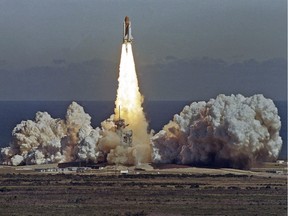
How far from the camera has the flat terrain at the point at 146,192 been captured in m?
54.8

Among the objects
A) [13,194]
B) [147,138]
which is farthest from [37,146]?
[13,194]

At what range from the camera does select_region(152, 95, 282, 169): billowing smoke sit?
67125 mm

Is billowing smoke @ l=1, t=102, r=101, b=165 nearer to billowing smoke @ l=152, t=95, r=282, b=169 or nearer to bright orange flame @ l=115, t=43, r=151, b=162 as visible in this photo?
bright orange flame @ l=115, t=43, r=151, b=162

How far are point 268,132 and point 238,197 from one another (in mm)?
9981

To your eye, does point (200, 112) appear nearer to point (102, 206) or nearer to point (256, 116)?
point (256, 116)

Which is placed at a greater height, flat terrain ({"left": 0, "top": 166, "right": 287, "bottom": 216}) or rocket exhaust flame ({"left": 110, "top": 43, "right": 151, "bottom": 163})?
rocket exhaust flame ({"left": 110, "top": 43, "right": 151, "bottom": 163})

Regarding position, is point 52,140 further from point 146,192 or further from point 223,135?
point 146,192

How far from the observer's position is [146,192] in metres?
60.8

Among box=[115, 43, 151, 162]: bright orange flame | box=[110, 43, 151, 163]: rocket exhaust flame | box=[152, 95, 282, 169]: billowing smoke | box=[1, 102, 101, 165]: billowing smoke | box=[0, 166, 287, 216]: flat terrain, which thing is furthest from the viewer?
box=[1, 102, 101, 165]: billowing smoke

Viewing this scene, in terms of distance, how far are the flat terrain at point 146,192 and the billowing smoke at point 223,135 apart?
107 centimetres

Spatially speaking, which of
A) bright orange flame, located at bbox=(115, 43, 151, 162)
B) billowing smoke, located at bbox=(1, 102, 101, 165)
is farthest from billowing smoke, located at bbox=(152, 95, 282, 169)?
billowing smoke, located at bbox=(1, 102, 101, 165)

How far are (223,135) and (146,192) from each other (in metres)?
8.34

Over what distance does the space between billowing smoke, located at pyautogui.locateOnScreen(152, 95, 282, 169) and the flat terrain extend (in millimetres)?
1066

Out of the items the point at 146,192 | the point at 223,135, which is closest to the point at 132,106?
the point at 223,135
